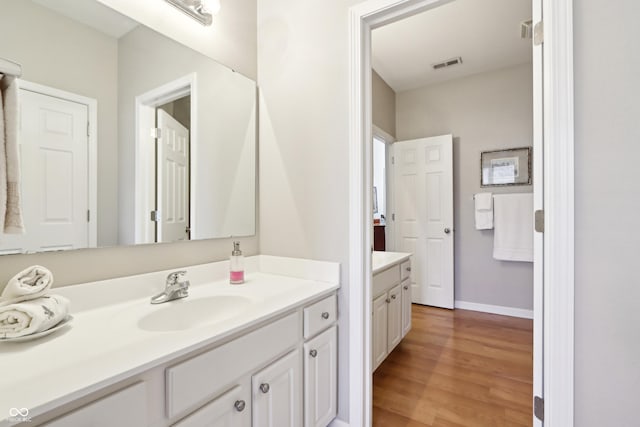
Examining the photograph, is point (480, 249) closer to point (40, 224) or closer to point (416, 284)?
point (416, 284)

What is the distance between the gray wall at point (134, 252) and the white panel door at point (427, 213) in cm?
248

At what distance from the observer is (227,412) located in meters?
0.90

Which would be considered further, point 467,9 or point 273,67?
point 467,9

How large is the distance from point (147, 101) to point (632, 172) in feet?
6.07

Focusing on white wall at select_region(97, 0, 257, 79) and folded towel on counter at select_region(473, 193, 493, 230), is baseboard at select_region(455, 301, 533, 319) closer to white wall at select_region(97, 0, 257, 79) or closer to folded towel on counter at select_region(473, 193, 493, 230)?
folded towel on counter at select_region(473, 193, 493, 230)

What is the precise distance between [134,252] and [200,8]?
3.96ft

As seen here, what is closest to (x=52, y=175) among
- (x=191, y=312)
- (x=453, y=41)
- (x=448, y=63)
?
(x=191, y=312)

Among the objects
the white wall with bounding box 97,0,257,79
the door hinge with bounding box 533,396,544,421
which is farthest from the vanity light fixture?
the door hinge with bounding box 533,396,544,421

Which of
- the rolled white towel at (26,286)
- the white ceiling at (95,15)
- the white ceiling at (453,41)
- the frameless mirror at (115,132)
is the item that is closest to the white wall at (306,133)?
the frameless mirror at (115,132)

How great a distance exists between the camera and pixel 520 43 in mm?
2832

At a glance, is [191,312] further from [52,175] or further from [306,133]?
[306,133]

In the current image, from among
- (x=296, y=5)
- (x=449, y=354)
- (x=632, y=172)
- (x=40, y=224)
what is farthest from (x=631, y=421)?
(x=296, y=5)

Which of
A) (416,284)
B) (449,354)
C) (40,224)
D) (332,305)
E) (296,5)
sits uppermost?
(296,5)

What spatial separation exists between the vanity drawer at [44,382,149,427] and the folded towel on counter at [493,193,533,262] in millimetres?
3505
